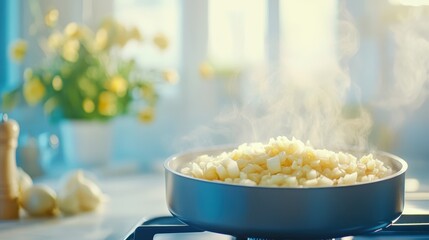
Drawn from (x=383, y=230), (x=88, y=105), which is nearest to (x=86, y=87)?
(x=88, y=105)

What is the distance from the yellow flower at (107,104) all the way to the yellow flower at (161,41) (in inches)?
6.6

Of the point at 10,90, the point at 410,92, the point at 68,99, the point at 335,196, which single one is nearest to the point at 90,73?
the point at 68,99

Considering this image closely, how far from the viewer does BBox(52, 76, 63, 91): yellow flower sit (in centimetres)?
157

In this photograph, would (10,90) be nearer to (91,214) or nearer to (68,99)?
(68,99)

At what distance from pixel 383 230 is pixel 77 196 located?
0.54 m

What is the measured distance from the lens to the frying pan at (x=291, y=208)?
0.73 meters

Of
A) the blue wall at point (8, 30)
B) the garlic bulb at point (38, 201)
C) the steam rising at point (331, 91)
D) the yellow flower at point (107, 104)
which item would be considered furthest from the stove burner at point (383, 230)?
the blue wall at point (8, 30)

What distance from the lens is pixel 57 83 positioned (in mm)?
1572

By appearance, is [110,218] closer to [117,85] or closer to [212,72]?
[117,85]

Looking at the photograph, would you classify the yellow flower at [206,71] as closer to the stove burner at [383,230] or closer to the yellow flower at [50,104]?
the yellow flower at [50,104]

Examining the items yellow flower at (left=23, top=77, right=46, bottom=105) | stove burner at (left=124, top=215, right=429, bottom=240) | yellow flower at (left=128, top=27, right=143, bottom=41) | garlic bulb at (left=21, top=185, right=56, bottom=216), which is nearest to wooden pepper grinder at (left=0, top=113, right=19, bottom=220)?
garlic bulb at (left=21, top=185, right=56, bottom=216)

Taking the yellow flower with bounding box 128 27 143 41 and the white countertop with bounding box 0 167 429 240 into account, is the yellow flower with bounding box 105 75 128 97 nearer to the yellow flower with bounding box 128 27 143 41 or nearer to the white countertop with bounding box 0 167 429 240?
the yellow flower with bounding box 128 27 143 41

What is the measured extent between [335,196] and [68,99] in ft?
3.20

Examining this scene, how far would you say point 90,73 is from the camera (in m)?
1.57
